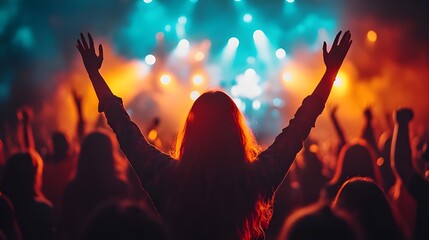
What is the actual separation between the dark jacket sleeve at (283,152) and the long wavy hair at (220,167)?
0.05m

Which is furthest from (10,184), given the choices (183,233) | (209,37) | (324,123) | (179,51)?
(324,123)

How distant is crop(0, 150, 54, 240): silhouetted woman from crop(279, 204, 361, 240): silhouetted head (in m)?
2.28

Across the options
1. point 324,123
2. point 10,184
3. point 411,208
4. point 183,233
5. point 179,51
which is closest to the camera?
point 183,233

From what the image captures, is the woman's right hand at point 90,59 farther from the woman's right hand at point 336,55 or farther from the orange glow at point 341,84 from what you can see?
the orange glow at point 341,84

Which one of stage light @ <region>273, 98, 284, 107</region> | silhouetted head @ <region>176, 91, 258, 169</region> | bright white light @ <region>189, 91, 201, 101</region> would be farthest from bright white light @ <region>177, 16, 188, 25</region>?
silhouetted head @ <region>176, 91, 258, 169</region>

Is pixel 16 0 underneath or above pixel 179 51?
above

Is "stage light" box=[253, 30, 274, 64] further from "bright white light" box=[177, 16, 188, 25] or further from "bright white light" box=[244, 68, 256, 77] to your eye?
"bright white light" box=[177, 16, 188, 25]

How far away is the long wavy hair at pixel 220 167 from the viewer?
207 centimetres

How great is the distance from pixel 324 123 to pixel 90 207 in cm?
1954

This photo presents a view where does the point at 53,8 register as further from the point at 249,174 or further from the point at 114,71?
the point at 249,174

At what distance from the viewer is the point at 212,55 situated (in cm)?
1859

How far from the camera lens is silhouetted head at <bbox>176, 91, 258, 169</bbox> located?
2.13 meters

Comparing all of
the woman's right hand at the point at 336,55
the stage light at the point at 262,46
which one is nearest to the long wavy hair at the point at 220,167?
the woman's right hand at the point at 336,55

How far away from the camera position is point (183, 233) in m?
2.03
